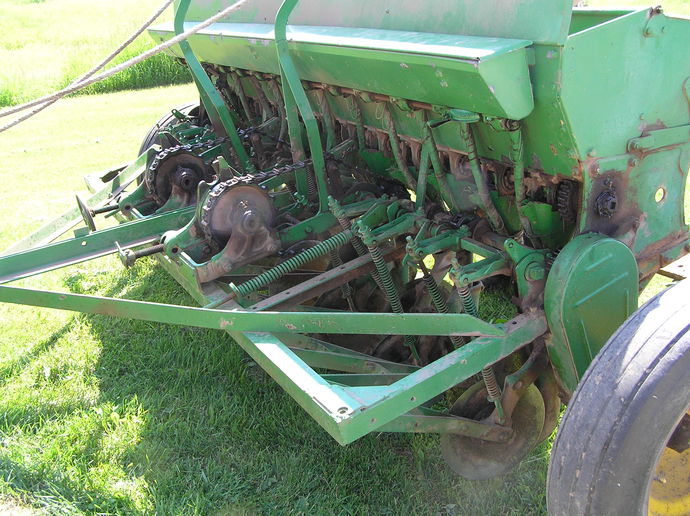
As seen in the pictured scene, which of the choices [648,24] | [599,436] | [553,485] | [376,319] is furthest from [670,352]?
[648,24]

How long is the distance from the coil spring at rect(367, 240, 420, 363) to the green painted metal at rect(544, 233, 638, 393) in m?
0.74

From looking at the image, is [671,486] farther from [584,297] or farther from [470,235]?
[470,235]

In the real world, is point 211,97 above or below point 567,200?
above

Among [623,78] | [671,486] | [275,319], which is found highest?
[623,78]

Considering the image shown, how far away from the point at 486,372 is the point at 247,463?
1080 millimetres

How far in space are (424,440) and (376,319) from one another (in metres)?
0.84

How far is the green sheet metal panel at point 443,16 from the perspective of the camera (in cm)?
211

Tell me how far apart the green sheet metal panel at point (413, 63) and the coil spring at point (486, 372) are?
2.05 feet

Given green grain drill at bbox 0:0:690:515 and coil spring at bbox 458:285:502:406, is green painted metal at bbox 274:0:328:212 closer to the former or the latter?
green grain drill at bbox 0:0:690:515

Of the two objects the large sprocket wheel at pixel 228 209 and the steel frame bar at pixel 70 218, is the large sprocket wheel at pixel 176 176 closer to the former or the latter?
the steel frame bar at pixel 70 218

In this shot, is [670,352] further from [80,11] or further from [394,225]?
[80,11]

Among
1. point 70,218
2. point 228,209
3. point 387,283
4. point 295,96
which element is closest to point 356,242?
point 387,283

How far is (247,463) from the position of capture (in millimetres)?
2811

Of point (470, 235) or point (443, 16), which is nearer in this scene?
point (443, 16)
